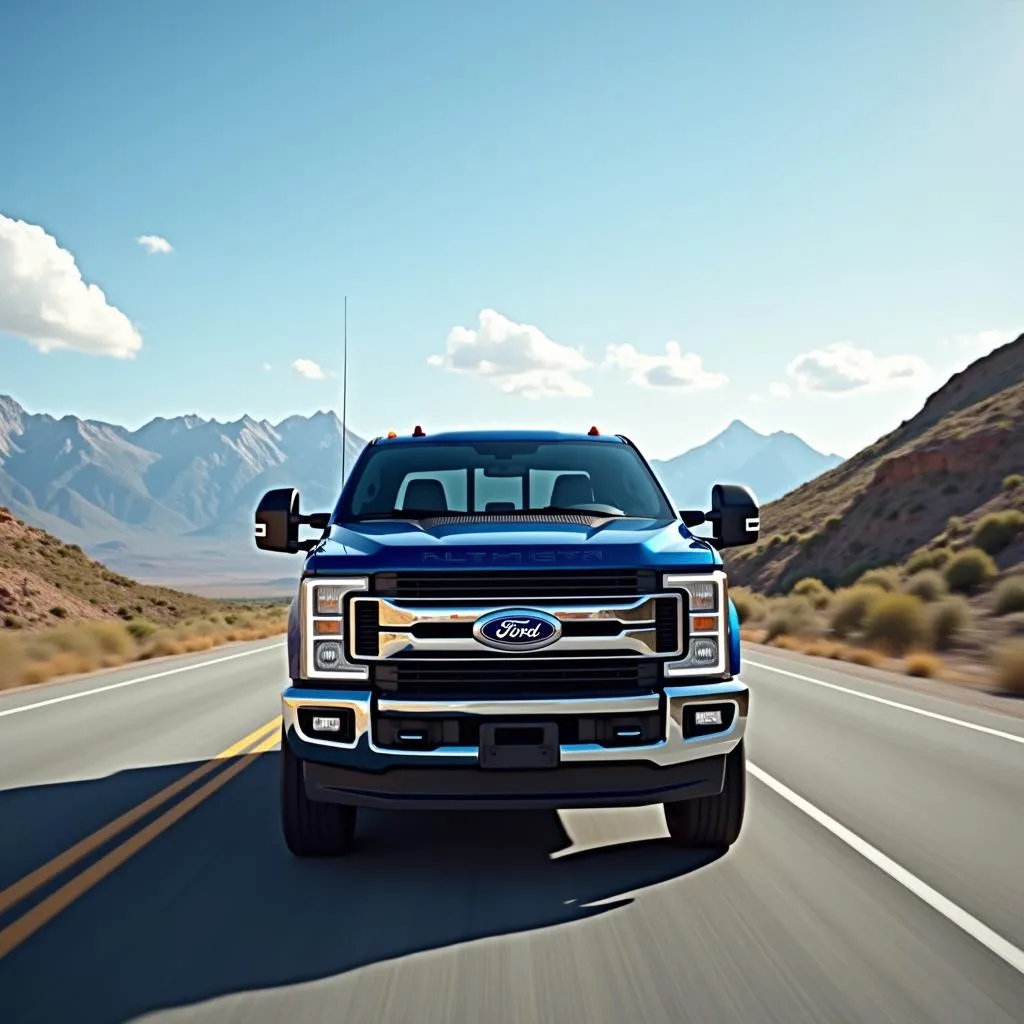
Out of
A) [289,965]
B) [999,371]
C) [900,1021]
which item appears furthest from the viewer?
[999,371]

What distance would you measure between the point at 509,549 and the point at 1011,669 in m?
13.7

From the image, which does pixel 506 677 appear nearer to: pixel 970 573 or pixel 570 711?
pixel 570 711

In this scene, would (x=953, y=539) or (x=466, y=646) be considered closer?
(x=466, y=646)

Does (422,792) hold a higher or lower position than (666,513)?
lower

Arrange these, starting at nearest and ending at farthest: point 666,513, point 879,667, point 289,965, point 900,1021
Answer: point 900,1021 → point 289,965 → point 666,513 → point 879,667

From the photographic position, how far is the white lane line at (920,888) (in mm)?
5137

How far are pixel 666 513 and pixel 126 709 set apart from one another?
8.99m

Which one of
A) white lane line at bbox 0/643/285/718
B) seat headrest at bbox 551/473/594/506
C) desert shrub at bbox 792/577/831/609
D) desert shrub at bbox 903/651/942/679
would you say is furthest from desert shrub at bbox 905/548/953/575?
seat headrest at bbox 551/473/594/506

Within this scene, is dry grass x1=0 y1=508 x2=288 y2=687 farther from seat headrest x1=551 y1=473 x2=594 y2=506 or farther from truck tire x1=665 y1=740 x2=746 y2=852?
truck tire x1=665 y1=740 x2=746 y2=852

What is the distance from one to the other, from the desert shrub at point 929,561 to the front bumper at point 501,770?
39.0 meters

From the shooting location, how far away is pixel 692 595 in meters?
6.30

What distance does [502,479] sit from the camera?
8539mm

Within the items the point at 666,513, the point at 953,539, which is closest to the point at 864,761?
the point at 666,513

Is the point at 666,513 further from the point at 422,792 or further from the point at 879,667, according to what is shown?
the point at 879,667
